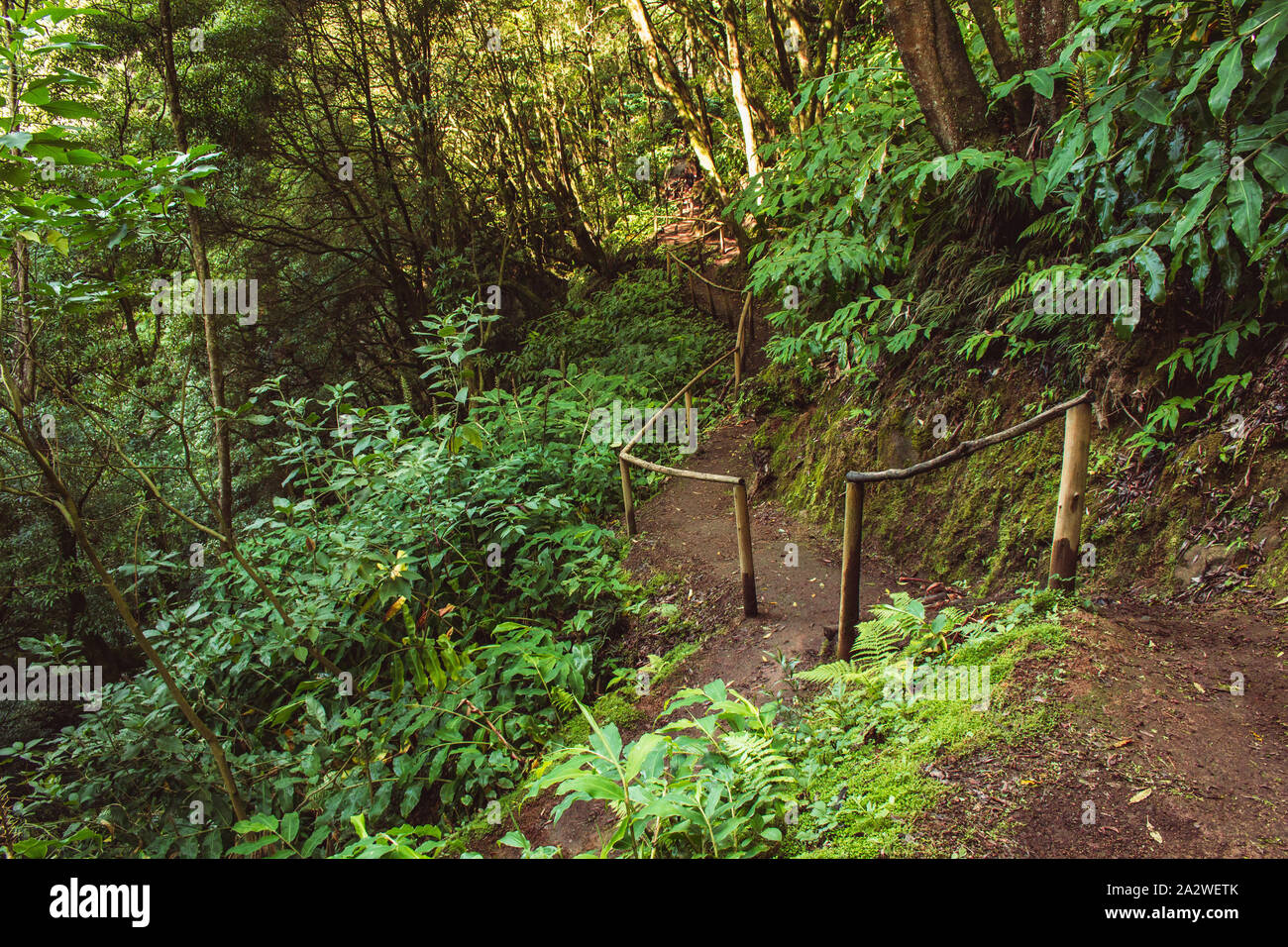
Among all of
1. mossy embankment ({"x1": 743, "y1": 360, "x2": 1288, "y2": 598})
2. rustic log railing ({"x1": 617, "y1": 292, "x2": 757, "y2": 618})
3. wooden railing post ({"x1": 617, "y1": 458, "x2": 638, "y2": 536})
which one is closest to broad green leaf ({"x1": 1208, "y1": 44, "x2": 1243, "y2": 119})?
mossy embankment ({"x1": 743, "y1": 360, "x2": 1288, "y2": 598})

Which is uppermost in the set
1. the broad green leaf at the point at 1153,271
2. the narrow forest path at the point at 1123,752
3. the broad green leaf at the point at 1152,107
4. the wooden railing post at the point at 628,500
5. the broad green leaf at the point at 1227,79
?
the broad green leaf at the point at 1152,107

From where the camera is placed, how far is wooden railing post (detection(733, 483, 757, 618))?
498 centimetres

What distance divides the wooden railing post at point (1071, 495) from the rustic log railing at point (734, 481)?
1951 mm

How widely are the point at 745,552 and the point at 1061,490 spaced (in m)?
2.13

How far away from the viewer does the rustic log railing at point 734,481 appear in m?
5.00

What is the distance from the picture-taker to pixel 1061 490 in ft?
11.6

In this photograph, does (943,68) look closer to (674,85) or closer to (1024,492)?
(1024,492)

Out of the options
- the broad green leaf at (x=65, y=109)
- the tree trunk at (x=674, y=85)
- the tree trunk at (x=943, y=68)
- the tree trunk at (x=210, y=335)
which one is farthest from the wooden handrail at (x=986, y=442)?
the tree trunk at (x=674, y=85)

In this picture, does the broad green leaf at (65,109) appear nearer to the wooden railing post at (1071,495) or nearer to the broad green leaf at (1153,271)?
the wooden railing post at (1071,495)

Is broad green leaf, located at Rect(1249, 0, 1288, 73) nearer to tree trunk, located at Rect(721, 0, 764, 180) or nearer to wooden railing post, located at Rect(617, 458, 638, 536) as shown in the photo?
wooden railing post, located at Rect(617, 458, 638, 536)

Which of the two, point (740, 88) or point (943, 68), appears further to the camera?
point (740, 88)

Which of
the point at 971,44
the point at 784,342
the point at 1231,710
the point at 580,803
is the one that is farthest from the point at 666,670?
the point at 971,44

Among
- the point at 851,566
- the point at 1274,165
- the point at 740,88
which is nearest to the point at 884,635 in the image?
the point at 851,566
